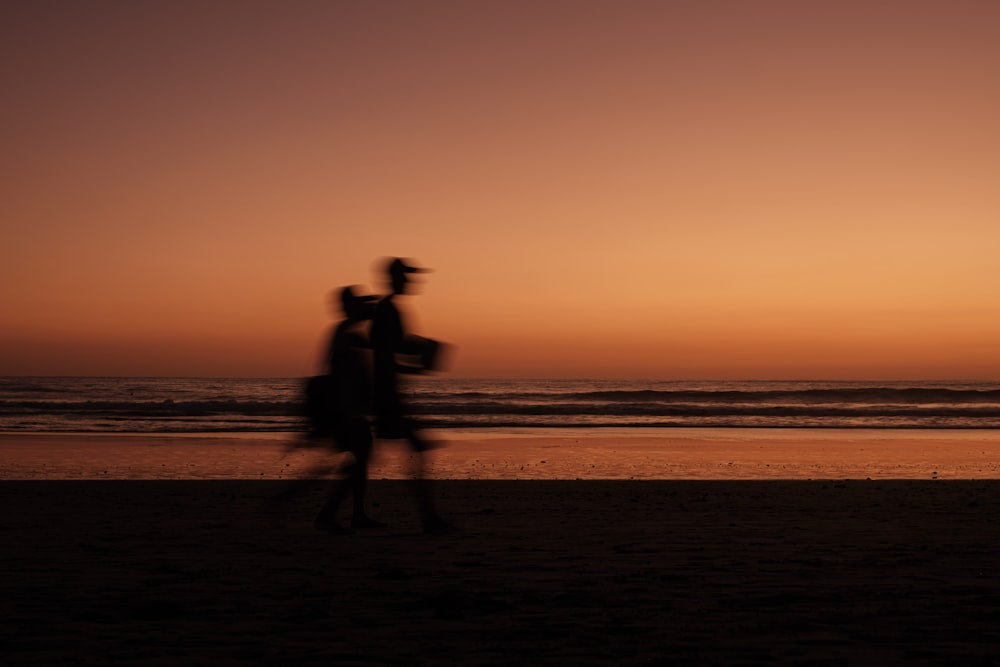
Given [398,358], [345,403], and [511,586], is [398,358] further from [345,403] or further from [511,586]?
[511,586]

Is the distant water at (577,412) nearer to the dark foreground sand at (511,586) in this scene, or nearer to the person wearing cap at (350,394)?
the dark foreground sand at (511,586)

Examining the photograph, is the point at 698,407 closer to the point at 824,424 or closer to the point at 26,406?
the point at 824,424

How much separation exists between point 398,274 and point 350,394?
1021 mm

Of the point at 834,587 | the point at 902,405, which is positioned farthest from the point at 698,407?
the point at 834,587

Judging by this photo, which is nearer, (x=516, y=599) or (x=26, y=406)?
(x=516, y=599)

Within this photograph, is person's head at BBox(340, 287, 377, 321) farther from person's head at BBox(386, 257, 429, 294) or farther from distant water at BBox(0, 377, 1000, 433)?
distant water at BBox(0, 377, 1000, 433)

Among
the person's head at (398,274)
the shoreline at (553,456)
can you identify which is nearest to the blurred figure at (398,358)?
the person's head at (398,274)

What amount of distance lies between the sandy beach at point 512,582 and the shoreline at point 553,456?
366 cm

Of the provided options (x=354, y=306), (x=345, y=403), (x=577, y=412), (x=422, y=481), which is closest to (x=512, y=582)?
(x=422, y=481)

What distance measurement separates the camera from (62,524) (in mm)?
8234

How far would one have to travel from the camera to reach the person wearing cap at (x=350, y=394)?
7.58 meters

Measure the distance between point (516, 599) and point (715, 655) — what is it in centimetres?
141

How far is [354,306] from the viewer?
7.68m

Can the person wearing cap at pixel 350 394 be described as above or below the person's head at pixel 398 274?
below
